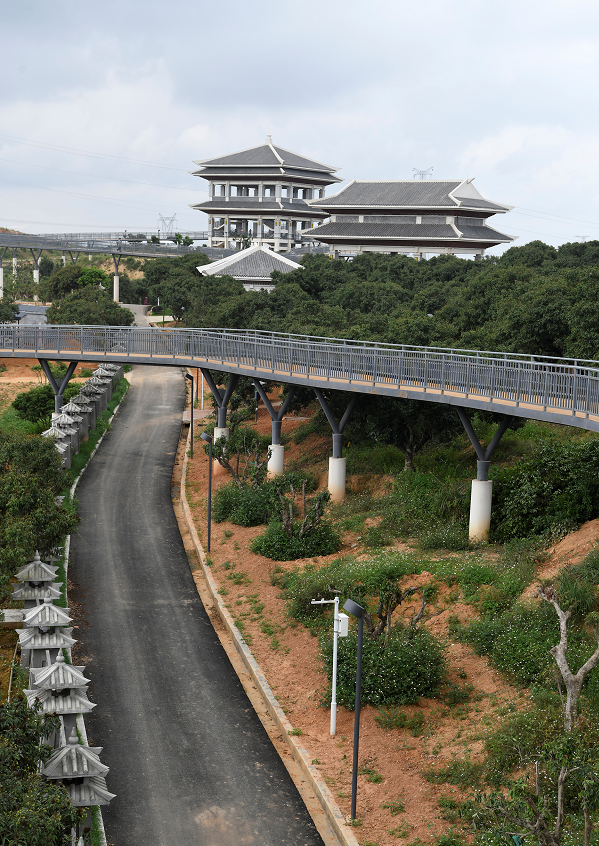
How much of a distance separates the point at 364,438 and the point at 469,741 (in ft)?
62.7

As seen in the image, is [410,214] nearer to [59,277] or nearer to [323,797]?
[59,277]

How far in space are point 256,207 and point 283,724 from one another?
101 m

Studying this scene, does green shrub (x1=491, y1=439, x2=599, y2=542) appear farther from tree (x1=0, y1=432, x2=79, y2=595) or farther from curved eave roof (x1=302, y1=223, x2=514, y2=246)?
curved eave roof (x1=302, y1=223, x2=514, y2=246)

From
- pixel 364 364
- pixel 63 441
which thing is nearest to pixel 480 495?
pixel 364 364

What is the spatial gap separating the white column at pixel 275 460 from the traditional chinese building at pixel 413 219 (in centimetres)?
5348

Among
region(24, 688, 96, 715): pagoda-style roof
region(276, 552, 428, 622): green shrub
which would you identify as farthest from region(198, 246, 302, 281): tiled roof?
region(24, 688, 96, 715): pagoda-style roof

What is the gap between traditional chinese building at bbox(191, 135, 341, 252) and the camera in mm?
114188

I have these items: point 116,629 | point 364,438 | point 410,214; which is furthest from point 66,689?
point 410,214

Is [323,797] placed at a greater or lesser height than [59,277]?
lesser

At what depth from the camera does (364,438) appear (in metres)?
35.6

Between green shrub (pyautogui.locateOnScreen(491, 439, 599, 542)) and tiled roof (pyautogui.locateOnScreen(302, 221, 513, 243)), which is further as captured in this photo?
tiled roof (pyautogui.locateOnScreen(302, 221, 513, 243))

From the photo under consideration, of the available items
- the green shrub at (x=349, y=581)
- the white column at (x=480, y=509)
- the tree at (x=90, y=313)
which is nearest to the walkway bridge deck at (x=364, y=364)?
the white column at (x=480, y=509)

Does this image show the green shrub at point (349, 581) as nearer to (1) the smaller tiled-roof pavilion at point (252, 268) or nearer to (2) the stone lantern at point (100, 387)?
(2) the stone lantern at point (100, 387)

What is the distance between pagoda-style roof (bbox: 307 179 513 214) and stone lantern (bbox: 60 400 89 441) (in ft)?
167
